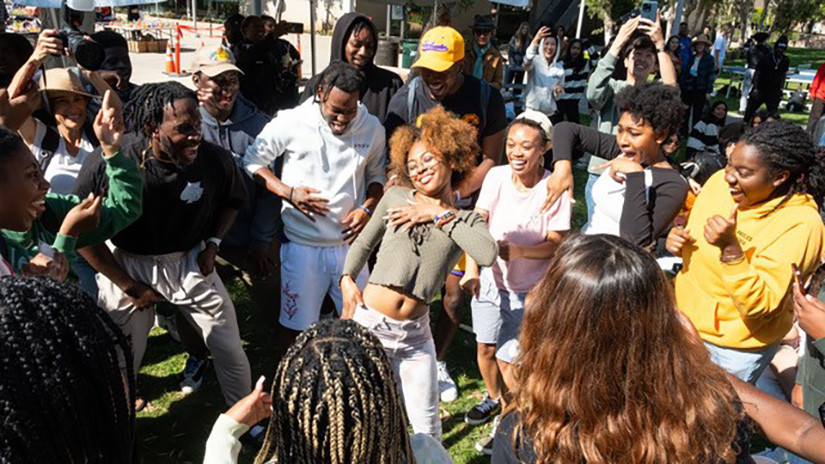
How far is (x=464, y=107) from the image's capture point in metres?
4.41

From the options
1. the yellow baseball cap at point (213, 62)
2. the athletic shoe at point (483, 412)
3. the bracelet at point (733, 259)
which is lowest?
the athletic shoe at point (483, 412)

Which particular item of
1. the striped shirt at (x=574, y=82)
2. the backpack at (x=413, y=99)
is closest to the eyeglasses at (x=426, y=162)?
the backpack at (x=413, y=99)

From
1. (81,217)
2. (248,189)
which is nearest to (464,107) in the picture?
(248,189)

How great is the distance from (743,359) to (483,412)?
1614 mm

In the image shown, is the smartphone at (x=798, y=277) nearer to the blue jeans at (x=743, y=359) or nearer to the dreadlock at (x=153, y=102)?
the blue jeans at (x=743, y=359)

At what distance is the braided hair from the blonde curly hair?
196 centimetres

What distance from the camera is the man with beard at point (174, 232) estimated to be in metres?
3.27

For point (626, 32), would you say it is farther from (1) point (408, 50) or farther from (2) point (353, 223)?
(1) point (408, 50)

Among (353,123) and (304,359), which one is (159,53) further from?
(304,359)

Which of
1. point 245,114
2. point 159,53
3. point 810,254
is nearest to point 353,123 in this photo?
point 245,114

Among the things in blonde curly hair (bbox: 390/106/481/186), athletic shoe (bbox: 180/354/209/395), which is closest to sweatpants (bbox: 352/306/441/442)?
blonde curly hair (bbox: 390/106/481/186)

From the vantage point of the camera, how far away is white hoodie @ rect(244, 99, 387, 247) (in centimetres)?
381

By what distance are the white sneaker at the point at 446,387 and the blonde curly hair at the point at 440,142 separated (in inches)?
61.2

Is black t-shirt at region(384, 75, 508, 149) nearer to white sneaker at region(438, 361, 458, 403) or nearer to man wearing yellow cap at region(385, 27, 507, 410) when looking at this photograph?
man wearing yellow cap at region(385, 27, 507, 410)
